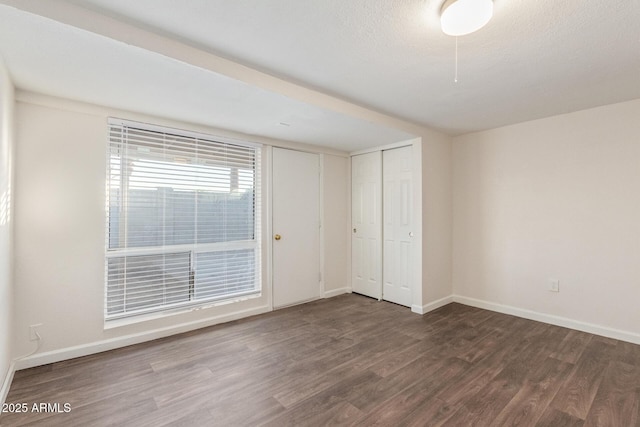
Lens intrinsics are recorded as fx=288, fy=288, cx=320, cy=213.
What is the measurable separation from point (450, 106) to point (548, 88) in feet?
2.56

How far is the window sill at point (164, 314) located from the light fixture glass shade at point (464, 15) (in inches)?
129

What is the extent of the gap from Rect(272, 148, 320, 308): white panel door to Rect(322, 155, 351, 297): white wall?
5.8 inches

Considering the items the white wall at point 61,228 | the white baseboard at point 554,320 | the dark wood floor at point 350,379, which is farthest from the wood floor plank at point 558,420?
the white wall at point 61,228

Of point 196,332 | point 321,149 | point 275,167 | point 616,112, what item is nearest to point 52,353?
point 196,332

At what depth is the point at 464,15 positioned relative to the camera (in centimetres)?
148

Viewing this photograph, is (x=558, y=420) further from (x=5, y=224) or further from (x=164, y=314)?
(x=5, y=224)

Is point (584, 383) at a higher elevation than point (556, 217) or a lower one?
lower

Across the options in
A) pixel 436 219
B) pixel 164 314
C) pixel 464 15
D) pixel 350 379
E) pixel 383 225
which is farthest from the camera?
pixel 383 225

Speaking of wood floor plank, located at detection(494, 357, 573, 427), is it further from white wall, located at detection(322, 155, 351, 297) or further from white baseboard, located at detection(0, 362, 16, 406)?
white baseboard, located at detection(0, 362, 16, 406)

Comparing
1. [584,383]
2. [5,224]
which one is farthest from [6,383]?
[584,383]

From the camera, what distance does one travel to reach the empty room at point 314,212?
1.74 meters

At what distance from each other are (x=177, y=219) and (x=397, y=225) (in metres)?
2.76

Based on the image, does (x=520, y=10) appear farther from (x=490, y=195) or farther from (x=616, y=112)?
(x=490, y=195)

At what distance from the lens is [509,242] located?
3.59m
